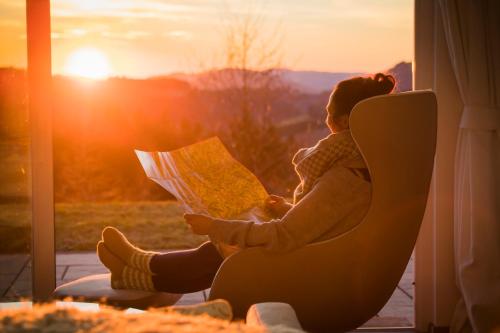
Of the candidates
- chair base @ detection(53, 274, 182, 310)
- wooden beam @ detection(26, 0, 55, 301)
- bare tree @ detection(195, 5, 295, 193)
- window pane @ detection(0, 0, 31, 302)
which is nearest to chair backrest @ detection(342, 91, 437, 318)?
chair base @ detection(53, 274, 182, 310)

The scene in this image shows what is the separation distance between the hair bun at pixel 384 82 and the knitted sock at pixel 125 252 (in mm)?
875

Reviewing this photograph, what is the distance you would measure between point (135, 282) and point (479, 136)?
1.59 meters

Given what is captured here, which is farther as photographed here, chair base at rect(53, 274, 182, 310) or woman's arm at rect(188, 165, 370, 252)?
chair base at rect(53, 274, 182, 310)

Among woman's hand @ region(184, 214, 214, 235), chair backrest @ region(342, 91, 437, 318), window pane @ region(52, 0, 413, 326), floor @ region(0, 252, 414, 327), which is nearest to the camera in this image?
chair backrest @ region(342, 91, 437, 318)

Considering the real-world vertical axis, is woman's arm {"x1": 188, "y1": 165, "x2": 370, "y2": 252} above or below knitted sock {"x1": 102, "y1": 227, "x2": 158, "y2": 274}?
above

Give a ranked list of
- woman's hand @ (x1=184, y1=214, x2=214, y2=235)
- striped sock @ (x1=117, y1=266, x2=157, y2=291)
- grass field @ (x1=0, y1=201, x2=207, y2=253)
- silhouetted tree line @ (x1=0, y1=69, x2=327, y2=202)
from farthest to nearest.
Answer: silhouetted tree line @ (x1=0, y1=69, x2=327, y2=202) → grass field @ (x1=0, y1=201, x2=207, y2=253) → striped sock @ (x1=117, y1=266, x2=157, y2=291) → woman's hand @ (x1=184, y1=214, x2=214, y2=235)

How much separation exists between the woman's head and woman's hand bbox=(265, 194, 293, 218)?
0.32m

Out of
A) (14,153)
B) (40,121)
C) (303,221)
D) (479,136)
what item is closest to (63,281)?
(14,153)

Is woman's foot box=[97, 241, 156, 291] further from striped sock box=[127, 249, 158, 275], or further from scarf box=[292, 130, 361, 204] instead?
scarf box=[292, 130, 361, 204]

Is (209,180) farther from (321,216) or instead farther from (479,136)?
(479,136)

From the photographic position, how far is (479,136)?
329 cm

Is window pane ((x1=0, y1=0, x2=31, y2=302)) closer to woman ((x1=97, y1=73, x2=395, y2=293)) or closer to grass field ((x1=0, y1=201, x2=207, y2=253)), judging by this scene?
woman ((x1=97, y1=73, x2=395, y2=293))

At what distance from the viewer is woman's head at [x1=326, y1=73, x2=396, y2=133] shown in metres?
2.39

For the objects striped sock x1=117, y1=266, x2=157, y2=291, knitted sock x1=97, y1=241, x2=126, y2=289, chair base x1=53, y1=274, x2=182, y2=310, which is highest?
knitted sock x1=97, y1=241, x2=126, y2=289
